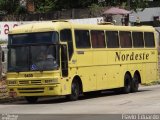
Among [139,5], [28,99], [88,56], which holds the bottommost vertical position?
[28,99]

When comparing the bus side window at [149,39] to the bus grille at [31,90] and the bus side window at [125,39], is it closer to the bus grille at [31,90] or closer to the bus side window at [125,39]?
the bus side window at [125,39]

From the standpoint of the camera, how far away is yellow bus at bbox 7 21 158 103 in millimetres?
24156

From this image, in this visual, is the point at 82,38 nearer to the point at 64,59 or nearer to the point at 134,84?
the point at 64,59

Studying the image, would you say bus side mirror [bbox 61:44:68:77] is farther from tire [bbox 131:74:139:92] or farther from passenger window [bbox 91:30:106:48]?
tire [bbox 131:74:139:92]

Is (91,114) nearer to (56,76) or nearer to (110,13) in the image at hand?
(56,76)

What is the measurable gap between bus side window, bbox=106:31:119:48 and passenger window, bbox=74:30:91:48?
6.61 feet

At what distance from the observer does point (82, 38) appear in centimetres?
2623

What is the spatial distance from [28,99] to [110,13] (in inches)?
760

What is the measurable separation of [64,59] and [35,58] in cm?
115

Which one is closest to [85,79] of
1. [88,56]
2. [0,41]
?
[88,56]

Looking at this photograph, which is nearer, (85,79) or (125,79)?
(85,79)

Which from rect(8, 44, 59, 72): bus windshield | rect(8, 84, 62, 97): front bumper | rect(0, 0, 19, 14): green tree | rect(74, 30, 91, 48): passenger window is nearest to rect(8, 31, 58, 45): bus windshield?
rect(8, 44, 59, 72): bus windshield

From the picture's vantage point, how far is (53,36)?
2442cm

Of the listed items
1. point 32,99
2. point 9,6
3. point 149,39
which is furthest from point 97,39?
point 9,6
